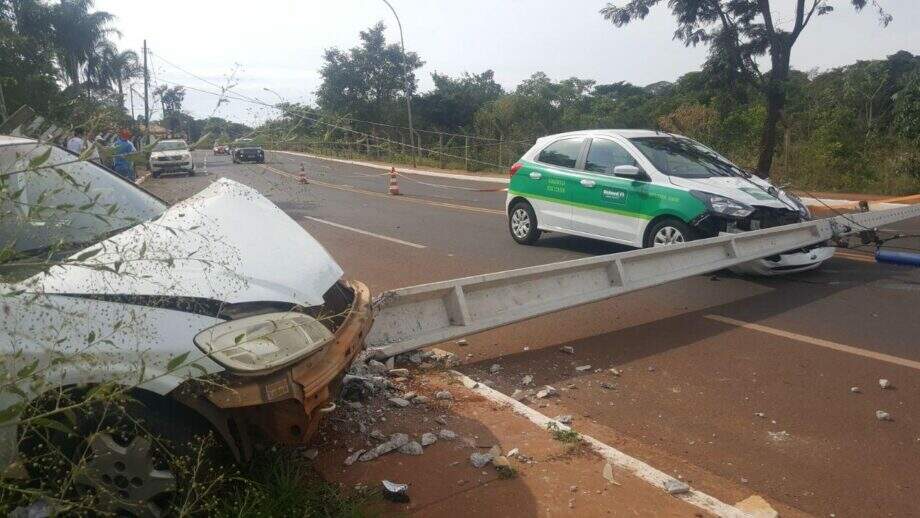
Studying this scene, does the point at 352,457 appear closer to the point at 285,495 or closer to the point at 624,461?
the point at 285,495

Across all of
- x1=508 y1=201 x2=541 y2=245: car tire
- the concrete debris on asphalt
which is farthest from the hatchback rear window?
the concrete debris on asphalt

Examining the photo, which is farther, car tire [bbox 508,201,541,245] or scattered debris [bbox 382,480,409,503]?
car tire [bbox 508,201,541,245]

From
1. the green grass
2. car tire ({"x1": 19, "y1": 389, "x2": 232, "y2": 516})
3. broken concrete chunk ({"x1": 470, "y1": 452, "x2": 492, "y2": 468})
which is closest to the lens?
car tire ({"x1": 19, "y1": 389, "x2": 232, "y2": 516})

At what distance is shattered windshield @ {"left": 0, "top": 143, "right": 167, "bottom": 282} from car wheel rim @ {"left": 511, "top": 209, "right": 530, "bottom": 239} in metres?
6.90

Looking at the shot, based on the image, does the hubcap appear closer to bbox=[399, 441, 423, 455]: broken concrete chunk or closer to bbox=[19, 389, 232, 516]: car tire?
bbox=[19, 389, 232, 516]: car tire

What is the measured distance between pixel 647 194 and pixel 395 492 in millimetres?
6051

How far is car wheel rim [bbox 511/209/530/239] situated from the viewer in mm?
10828

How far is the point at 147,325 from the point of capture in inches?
112

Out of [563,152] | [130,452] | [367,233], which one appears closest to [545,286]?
[130,452]

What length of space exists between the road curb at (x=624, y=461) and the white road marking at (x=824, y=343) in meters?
2.75

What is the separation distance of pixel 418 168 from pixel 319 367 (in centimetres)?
3399

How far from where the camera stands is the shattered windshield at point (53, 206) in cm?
242

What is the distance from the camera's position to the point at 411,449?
3.99 metres

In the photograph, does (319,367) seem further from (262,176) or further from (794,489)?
(794,489)
